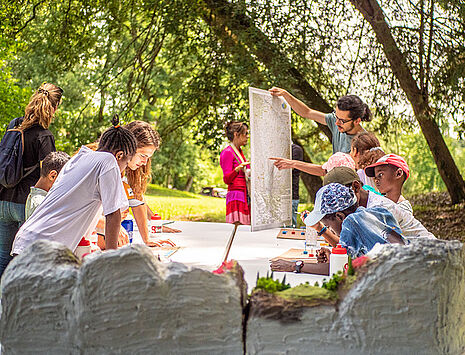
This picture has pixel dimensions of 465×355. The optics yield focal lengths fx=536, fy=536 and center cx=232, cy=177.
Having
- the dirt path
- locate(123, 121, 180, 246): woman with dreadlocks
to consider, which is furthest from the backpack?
the dirt path

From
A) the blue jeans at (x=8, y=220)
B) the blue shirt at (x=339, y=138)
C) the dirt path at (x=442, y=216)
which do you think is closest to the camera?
the blue jeans at (x=8, y=220)

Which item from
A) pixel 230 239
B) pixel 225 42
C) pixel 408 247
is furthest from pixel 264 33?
pixel 408 247

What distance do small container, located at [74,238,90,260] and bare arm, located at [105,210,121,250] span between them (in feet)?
0.63

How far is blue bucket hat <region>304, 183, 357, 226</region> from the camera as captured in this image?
6.97ft

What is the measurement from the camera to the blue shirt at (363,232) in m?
1.95

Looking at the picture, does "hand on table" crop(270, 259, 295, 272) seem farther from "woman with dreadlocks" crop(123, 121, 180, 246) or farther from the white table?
"woman with dreadlocks" crop(123, 121, 180, 246)

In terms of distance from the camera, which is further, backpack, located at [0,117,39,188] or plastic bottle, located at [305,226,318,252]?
backpack, located at [0,117,39,188]

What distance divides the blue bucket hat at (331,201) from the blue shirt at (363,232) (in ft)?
0.36

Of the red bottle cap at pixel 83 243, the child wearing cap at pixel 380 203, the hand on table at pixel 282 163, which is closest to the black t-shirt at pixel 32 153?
the red bottle cap at pixel 83 243

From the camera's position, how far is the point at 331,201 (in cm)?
213

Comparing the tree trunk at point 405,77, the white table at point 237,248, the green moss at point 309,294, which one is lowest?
the white table at point 237,248

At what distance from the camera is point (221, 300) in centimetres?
142

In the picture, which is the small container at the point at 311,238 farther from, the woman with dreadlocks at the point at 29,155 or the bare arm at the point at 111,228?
the woman with dreadlocks at the point at 29,155

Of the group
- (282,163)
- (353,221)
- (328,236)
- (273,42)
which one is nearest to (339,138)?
(282,163)
